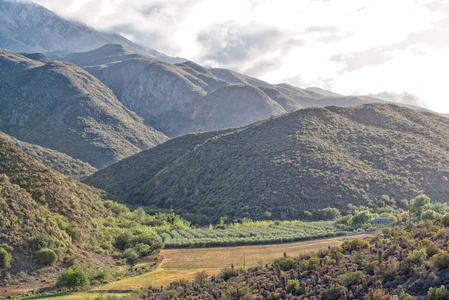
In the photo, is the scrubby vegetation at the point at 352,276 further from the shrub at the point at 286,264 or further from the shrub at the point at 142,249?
the shrub at the point at 142,249

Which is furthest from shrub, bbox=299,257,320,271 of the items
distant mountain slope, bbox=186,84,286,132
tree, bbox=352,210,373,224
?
distant mountain slope, bbox=186,84,286,132

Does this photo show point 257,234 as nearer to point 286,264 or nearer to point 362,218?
point 362,218

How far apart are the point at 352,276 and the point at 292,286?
285cm

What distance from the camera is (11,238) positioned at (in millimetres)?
22719

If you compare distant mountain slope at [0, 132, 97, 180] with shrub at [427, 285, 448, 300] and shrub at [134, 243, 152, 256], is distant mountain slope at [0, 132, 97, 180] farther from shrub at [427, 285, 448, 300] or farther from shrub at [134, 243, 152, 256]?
shrub at [427, 285, 448, 300]

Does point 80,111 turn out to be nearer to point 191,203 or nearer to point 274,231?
point 191,203

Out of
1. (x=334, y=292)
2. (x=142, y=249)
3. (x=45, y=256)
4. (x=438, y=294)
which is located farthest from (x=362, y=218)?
(x=45, y=256)

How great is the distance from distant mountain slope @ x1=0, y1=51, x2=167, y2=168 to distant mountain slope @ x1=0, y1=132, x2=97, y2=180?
278 inches

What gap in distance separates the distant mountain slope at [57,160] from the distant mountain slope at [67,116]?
7059mm

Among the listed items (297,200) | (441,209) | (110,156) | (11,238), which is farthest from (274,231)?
(110,156)

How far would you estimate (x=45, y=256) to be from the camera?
75.1ft

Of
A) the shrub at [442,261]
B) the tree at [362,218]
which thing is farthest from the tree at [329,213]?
the shrub at [442,261]

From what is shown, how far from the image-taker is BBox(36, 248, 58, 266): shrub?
898 inches

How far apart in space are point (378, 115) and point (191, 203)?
45600 millimetres
